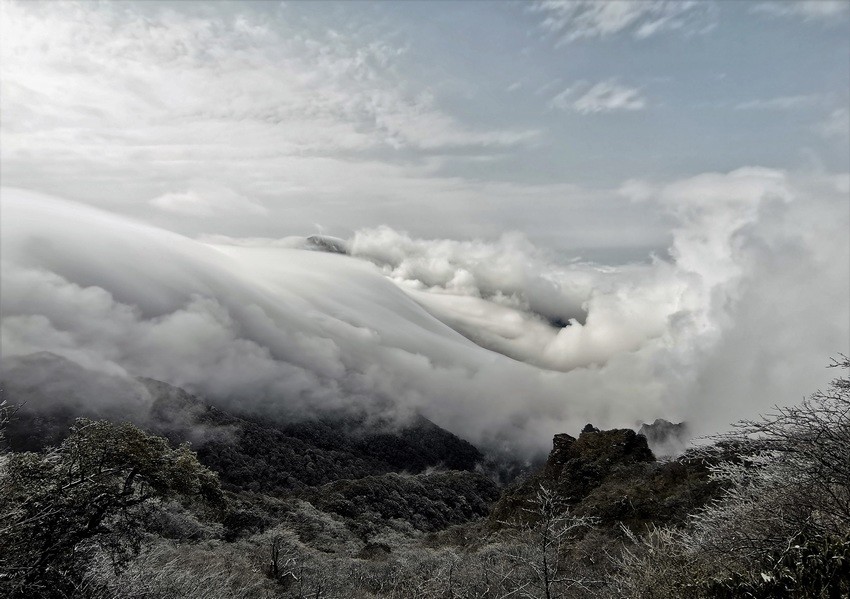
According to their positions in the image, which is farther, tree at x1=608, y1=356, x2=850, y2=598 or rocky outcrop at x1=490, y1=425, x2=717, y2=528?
rocky outcrop at x1=490, y1=425, x2=717, y2=528

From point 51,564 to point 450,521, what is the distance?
150 meters

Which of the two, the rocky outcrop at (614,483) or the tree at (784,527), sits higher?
the tree at (784,527)

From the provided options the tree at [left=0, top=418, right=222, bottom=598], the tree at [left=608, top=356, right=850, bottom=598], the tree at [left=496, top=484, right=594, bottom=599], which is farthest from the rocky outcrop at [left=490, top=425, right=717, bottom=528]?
the tree at [left=0, top=418, right=222, bottom=598]

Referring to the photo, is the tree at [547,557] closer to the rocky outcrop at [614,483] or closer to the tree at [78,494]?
the tree at [78,494]

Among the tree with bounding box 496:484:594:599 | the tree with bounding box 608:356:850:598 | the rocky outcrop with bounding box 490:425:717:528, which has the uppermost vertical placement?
the tree with bounding box 608:356:850:598

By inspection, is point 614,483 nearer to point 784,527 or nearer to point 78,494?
point 784,527

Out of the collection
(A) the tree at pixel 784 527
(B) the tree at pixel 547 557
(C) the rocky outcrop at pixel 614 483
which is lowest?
Result: (C) the rocky outcrop at pixel 614 483

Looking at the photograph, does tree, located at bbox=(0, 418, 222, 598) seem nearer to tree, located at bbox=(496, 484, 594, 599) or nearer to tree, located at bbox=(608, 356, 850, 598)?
tree, located at bbox=(496, 484, 594, 599)

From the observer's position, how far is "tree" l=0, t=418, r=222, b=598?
13602mm

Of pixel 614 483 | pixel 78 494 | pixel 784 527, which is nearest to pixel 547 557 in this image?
pixel 784 527

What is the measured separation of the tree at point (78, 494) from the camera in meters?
13.6

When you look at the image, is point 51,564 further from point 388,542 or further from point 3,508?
point 388,542

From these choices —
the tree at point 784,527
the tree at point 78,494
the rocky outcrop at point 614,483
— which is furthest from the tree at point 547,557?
the rocky outcrop at point 614,483

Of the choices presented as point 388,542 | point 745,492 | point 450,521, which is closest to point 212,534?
point 388,542
